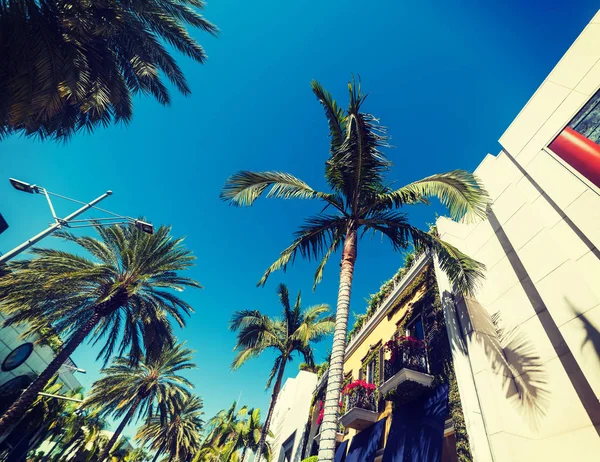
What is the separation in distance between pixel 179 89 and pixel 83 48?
4.58 meters

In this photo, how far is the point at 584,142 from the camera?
7559 mm

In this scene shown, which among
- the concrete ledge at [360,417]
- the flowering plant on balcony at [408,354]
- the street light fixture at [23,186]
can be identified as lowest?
the concrete ledge at [360,417]

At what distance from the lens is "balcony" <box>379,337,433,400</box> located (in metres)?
8.73

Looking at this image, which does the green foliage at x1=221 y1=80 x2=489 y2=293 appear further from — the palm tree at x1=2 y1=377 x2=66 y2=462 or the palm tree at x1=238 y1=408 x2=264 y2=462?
the palm tree at x1=2 y1=377 x2=66 y2=462

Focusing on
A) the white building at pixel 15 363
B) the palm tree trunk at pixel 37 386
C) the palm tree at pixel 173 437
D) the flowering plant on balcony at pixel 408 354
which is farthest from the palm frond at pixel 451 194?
the palm tree at pixel 173 437

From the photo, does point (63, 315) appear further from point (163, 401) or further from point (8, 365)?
point (8, 365)

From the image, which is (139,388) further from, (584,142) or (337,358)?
(584,142)

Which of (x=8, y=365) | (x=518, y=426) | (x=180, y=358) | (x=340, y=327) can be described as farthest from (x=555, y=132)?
(x=8, y=365)

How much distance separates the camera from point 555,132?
28.1ft

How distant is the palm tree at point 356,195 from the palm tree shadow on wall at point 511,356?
108 centimetres

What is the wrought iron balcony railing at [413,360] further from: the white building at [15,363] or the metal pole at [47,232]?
the white building at [15,363]

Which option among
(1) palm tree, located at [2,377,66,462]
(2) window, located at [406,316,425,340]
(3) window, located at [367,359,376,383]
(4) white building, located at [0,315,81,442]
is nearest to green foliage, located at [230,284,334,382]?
(3) window, located at [367,359,376,383]

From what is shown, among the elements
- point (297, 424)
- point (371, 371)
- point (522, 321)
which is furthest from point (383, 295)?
point (297, 424)

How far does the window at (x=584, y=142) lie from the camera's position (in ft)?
23.4
